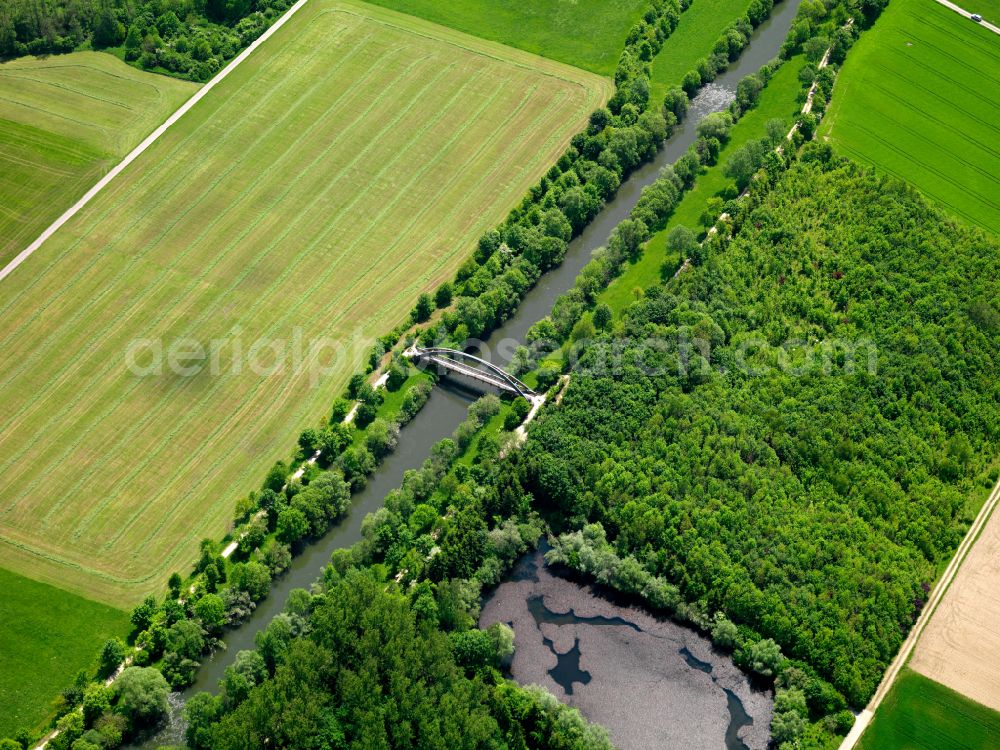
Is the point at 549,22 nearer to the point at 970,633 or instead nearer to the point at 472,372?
the point at 472,372

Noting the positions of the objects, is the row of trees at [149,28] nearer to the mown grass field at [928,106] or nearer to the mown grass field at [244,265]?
the mown grass field at [244,265]

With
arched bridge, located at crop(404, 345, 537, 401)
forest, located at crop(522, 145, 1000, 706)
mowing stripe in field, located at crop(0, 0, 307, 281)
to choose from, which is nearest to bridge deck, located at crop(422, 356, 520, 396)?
arched bridge, located at crop(404, 345, 537, 401)

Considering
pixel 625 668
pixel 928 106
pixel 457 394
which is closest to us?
pixel 625 668

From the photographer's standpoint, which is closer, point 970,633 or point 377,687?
point 377,687

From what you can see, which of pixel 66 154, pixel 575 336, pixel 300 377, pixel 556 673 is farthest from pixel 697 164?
pixel 66 154

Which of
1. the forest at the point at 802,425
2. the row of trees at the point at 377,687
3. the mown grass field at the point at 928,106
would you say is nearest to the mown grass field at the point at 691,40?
the mown grass field at the point at 928,106

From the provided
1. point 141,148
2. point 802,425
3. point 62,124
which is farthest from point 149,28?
point 802,425

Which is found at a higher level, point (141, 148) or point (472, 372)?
point (472, 372)

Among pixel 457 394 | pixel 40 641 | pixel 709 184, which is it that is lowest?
pixel 40 641
